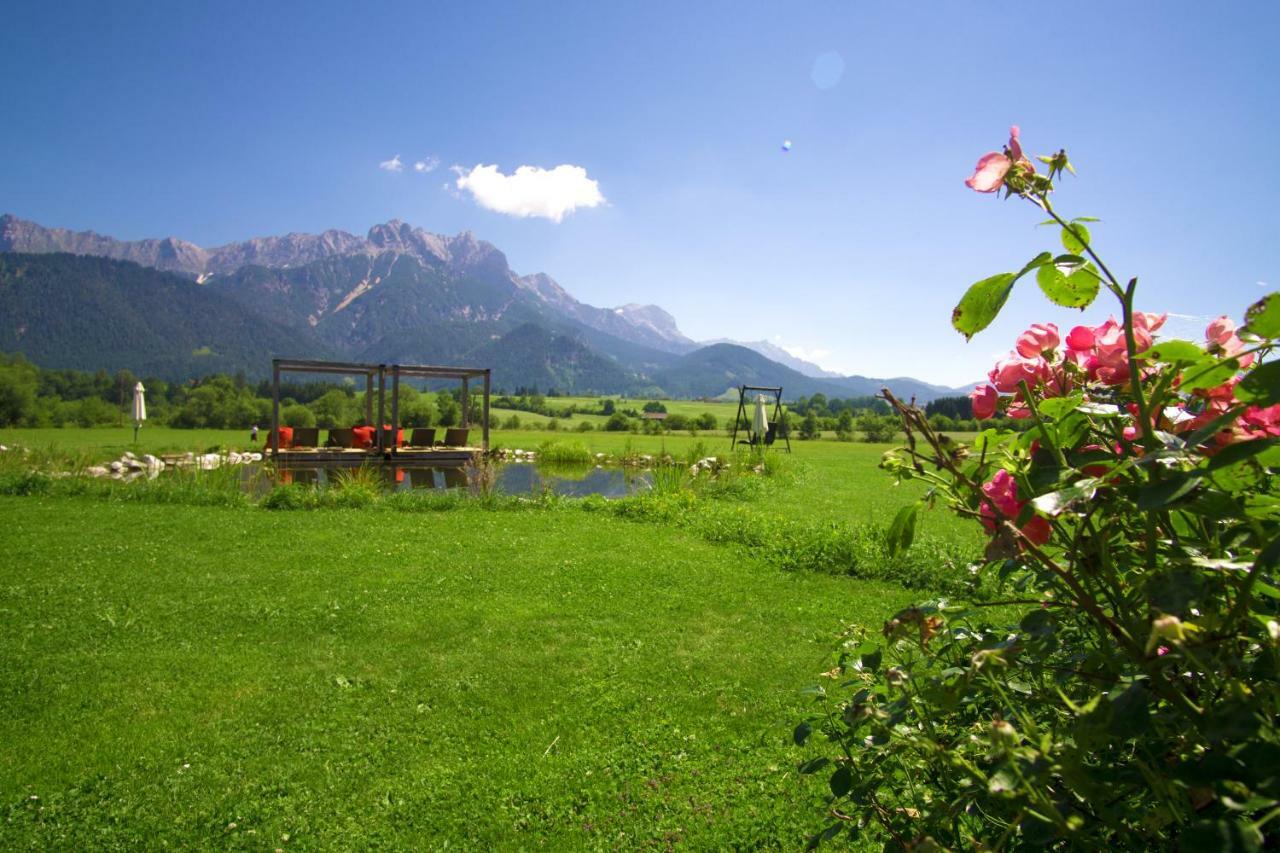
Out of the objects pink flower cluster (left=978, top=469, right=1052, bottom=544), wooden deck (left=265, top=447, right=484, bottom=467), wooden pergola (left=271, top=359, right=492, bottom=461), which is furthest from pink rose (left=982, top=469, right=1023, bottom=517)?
wooden pergola (left=271, top=359, right=492, bottom=461)

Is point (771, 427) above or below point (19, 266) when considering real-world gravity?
below

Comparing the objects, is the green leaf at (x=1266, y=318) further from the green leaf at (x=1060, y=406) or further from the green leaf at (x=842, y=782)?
the green leaf at (x=842, y=782)

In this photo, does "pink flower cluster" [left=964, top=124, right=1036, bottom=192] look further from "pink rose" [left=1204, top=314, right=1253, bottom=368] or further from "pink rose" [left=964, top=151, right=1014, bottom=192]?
"pink rose" [left=1204, top=314, right=1253, bottom=368]

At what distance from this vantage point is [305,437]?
56.1 ft

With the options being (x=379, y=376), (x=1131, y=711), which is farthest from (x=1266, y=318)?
(x=379, y=376)

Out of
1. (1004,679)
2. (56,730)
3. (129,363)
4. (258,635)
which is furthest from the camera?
(129,363)

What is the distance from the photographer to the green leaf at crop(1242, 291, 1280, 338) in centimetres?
65

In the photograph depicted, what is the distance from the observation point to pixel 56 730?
3.01 meters

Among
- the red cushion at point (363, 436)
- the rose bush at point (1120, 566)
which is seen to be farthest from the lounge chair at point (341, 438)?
the rose bush at point (1120, 566)

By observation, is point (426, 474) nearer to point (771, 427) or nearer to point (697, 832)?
point (771, 427)

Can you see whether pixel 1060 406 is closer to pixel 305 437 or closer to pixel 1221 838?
pixel 1221 838

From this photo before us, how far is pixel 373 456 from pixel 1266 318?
1709cm

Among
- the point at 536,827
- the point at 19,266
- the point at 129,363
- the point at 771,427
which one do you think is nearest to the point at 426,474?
the point at 771,427

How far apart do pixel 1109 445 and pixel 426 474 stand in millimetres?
15992
